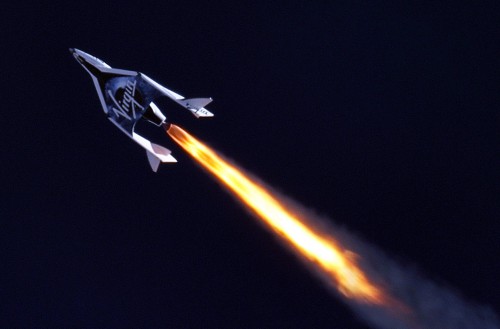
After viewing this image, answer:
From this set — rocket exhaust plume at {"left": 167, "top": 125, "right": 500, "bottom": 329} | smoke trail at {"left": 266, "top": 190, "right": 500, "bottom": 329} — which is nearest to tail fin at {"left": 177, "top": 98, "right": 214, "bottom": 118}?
rocket exhaust plume at {"left": 167, "top": 125, "right": 500, "bottom": 329}

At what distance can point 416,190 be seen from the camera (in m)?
52.6

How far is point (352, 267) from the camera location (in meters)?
51.8

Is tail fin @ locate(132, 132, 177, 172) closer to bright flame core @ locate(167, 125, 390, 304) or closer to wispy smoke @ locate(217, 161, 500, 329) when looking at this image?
bright flame core @ locate(167, 125, 390, 304)

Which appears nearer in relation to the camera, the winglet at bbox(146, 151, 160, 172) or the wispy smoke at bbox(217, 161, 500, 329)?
the winglet at bbox(146, 151, 160, 172)

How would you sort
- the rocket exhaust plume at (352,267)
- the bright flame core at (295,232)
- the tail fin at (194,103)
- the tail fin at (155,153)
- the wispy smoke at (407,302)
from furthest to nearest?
the bright flame core at (295,232) → the rocket exhaust plume at (352,267) → the wispy smoke at (407,302) → the tail fin at (155,153) → the tail fin at (194,103)

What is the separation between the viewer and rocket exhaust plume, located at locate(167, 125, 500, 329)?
5119 cm

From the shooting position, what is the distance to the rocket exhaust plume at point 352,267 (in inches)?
2015

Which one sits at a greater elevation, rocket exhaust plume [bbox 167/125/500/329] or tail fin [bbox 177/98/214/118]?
tail fin [bbox 177/98/214/118]

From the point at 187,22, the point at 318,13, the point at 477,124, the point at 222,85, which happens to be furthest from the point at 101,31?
the point at 477,124

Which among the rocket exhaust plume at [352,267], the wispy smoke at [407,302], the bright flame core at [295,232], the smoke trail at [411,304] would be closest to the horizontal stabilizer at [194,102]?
the rocket exhaust plume at [352,267]

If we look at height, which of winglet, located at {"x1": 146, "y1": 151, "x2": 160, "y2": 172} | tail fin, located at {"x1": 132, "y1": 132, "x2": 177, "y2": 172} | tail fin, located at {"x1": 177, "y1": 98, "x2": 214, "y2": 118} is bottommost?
winglet, located at {"x1": 146, "y1": 151, "x2": 160, "y2": 172}

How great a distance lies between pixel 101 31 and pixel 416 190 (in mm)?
32131

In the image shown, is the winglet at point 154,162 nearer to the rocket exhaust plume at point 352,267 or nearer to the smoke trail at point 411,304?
the rocket exhaust plume at point 352,267

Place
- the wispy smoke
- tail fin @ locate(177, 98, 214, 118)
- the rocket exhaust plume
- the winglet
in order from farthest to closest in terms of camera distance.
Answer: the rocket exhaust plume < the wispy smoke < the winglet < tail fin @ locate(177, 98, 214, 118)
